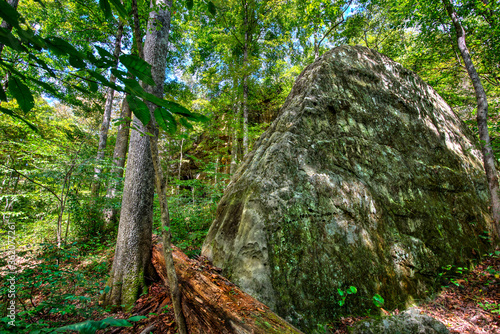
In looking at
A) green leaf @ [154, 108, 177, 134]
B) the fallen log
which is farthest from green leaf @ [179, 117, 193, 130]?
the fallen log

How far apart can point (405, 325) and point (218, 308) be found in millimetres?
2059

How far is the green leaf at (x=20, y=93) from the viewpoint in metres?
0.84

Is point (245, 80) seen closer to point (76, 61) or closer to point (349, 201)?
point (349, 201)

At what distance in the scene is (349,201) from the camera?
3.29 metres

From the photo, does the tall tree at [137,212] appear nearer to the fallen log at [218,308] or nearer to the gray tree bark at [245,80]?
the fallen log at [218,308]

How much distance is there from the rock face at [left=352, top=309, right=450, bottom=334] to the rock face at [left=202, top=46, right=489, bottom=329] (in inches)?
14.4

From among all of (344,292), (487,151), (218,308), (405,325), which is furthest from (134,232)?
(487,151)

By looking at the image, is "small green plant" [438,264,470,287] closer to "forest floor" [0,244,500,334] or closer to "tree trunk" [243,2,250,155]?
"forest floor" [0,244,500,334]

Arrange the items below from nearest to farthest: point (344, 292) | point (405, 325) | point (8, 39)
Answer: point (8, 39) < point (405, 325) < point (344, 292)

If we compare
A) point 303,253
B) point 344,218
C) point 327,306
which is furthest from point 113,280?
point 344,218

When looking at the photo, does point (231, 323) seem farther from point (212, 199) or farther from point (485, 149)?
point (485, 149)

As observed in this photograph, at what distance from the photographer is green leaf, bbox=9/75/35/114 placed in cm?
84

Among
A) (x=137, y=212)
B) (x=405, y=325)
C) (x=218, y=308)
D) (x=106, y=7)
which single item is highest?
(x=106, y=7)

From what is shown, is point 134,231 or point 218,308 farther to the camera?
point 134,231
